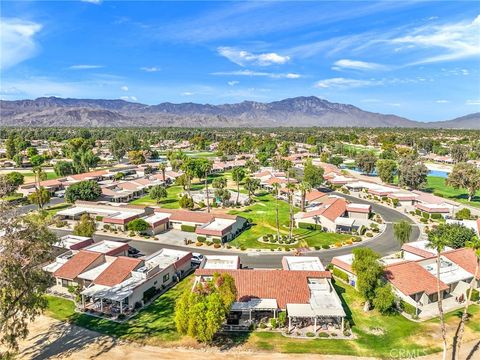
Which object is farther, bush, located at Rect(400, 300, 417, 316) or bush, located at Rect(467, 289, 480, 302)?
bush, located at Rect(467, 289, 480, 302)

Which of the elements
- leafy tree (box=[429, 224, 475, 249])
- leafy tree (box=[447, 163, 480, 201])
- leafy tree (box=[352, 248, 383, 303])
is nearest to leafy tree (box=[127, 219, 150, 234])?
leafy tree (box=[352, 248, 383, 303])

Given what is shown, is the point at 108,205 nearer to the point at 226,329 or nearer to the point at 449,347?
the point at 226,329

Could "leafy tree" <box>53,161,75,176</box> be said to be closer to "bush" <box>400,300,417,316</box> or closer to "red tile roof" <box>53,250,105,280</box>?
"red tile roof" <box>53,250,105,280</box>

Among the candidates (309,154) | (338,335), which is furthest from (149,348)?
(309,154)

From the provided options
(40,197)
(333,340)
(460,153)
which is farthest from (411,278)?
(460,153)

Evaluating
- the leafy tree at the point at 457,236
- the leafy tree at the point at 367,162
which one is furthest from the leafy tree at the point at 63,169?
the leafy tree at the point at 457,236

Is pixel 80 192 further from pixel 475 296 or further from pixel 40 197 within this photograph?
pixel 475 296

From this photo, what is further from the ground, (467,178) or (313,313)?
(467,178)
